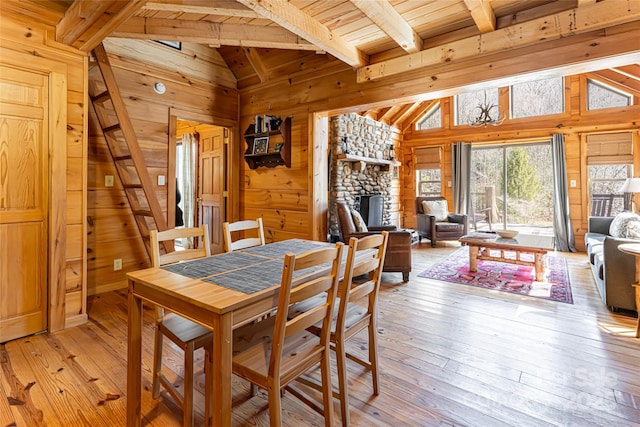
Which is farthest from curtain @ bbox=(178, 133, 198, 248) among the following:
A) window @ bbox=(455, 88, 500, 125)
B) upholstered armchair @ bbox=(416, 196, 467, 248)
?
window @ bbox=(455, 88, 500, 125)

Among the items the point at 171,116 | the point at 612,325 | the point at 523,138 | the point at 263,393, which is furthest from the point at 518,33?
the point at 523,138

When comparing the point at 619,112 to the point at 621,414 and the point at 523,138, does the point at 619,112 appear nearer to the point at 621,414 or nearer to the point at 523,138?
the point at 523,138

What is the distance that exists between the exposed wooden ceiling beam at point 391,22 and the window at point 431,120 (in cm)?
509

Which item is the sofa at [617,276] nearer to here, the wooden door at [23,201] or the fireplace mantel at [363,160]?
the fireplace mantel at [363,160]

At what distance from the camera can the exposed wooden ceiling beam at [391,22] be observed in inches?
91.9

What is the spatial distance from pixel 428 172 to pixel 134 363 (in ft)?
25.2

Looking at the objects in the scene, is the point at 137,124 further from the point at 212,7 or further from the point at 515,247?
the point at 515,247

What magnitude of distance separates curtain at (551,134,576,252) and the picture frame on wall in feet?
18.9

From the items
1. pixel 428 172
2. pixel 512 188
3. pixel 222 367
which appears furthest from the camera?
pixel 428 172

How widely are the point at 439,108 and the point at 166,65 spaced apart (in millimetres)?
6237

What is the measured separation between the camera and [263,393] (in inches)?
71.8

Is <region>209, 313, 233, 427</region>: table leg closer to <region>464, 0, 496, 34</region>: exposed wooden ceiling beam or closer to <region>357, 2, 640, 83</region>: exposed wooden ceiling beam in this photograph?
<region>464, 0, 496, 34</region>: exposed wooden ceiling beam

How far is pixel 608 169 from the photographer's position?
590 cm

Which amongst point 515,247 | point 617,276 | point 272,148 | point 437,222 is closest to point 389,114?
point 437,222
